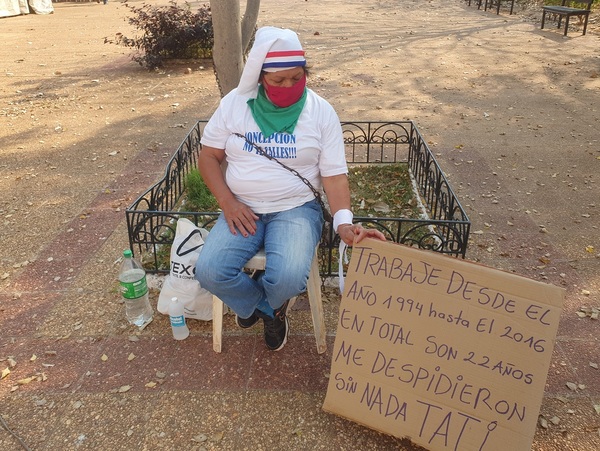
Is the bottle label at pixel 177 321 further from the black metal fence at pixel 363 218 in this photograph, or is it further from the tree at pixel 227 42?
the tree at pixel 227 42

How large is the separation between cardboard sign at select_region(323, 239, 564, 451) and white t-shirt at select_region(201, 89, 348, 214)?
61 cm

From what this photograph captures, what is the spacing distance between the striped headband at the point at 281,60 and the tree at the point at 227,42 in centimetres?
169

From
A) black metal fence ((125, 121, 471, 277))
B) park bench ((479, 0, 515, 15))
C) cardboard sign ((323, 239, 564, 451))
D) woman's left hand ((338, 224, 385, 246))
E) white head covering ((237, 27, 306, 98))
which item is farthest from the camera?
park bench ((479, 0, 515, 15))

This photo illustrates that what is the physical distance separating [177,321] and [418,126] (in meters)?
4.96

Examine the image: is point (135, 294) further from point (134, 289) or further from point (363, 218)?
point (363, 218)

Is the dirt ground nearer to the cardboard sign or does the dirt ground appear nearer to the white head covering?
the cardboard sign

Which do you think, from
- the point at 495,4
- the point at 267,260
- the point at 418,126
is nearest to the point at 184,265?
the point at 267,260

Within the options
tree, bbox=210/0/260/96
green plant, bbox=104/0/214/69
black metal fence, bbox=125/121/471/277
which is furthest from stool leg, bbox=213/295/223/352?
green plant, bbox=104/0/214/69

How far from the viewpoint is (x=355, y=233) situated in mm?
2379

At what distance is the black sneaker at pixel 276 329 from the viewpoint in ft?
9.36

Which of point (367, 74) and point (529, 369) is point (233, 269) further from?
point (367, 74)

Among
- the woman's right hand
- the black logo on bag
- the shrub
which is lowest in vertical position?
the shrub

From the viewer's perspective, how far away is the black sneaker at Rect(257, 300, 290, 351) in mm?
2852

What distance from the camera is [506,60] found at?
35.6 feet
